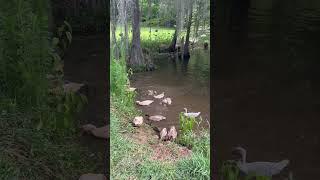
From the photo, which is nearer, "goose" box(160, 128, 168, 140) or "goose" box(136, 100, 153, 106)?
"goose" box(160, 128, 168, 140)

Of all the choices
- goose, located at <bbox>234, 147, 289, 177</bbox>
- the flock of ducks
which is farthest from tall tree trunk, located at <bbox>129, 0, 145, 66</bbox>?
goose, located at <bbox>234, 147, 289, 177</bbox>

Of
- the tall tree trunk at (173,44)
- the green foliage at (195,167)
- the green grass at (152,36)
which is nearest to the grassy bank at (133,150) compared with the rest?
the green foliage at (195,167)

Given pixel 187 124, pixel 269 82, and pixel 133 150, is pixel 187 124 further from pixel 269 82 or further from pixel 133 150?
pixel 269 82

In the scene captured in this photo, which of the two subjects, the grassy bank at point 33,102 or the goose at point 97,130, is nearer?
the grassy bank at point 33,102

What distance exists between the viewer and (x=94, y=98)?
313 centimetres

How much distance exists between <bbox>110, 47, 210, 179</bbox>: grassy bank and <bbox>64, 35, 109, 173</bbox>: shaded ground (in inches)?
7.6

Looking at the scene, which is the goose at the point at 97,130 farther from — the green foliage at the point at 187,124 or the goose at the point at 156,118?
the green foliage at the point at 187,124

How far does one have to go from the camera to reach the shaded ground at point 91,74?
2.92m

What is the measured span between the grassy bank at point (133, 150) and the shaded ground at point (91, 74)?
7.6 inches

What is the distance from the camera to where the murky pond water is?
277 centimetres

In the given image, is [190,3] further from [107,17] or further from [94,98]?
[94,98]

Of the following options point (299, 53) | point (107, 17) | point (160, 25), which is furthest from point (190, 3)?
point (299, 53)

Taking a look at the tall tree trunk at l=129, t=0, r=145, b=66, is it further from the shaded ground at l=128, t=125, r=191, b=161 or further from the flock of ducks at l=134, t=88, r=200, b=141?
the shaded ground at l=128, t=125, r=191, b=161

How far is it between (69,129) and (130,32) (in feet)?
1.99
